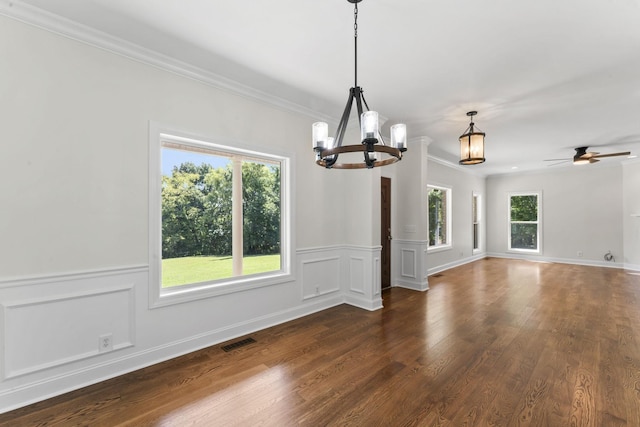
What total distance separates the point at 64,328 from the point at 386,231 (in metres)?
4.58

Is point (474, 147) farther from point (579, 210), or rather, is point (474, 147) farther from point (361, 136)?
point (579, 210)

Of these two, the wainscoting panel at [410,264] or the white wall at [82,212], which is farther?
the wainscoting panel at [410,264]

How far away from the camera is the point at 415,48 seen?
2432 millimetres

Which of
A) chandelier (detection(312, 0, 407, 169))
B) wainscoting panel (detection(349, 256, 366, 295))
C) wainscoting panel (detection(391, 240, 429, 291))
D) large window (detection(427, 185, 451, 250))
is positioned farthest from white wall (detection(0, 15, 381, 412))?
large window (detection(427, 185, 451, 250))

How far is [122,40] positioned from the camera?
7.70 feet

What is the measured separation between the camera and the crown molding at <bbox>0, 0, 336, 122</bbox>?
6.53 ft

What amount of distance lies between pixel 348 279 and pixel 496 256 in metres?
7.01

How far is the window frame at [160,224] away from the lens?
2590 mm

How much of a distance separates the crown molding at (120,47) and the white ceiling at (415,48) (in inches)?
2.4

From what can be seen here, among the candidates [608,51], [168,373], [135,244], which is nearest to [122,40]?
[135,244]

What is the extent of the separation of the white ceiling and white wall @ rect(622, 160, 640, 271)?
4.41m

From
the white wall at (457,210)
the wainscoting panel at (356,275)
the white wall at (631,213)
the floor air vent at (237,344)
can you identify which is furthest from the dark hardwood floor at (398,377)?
the white wall at (631,213)

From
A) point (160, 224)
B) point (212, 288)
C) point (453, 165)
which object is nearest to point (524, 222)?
point (453, 165)

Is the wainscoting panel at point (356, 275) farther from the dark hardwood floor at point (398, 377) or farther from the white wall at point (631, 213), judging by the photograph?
the white wall at point (631, 213)
